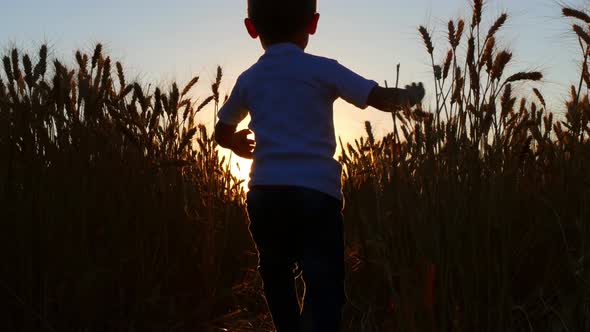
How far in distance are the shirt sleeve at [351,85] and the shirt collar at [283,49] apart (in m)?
0.15

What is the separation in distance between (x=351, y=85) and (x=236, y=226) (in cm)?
170

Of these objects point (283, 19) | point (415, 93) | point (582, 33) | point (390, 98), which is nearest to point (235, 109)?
point (283, 19)

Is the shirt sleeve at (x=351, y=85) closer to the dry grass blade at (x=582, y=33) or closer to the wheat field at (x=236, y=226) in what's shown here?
the wheat field at (x=236, y=226)

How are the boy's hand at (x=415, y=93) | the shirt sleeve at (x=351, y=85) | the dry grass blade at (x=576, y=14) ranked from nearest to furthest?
the boy's hand at (x=415, y=93), the shirt sleeve at (x=351, y=85), the dry grass blade at (x=576, y=14)

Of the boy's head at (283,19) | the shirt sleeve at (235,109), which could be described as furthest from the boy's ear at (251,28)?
the shirt sleeve at (235,109)

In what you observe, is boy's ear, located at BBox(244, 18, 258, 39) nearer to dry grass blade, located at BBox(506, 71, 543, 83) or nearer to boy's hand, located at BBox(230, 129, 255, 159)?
boy's hand, located at BBox(230, 129, 255, 159)

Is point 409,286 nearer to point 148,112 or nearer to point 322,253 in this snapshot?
point 322,253

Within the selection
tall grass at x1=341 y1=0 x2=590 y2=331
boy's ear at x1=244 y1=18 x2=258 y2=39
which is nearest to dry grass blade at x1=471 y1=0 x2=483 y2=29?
tall grass at x1=341 y1=0 x2=590 y2=331

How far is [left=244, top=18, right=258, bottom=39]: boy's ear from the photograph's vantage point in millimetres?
2721

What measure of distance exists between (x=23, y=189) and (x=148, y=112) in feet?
2.39

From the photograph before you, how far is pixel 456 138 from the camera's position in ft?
8.97

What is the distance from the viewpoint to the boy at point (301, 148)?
248 cm

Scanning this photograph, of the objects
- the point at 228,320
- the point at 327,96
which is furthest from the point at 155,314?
the point at 327,96

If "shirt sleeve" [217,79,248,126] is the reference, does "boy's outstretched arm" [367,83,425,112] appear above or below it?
below
